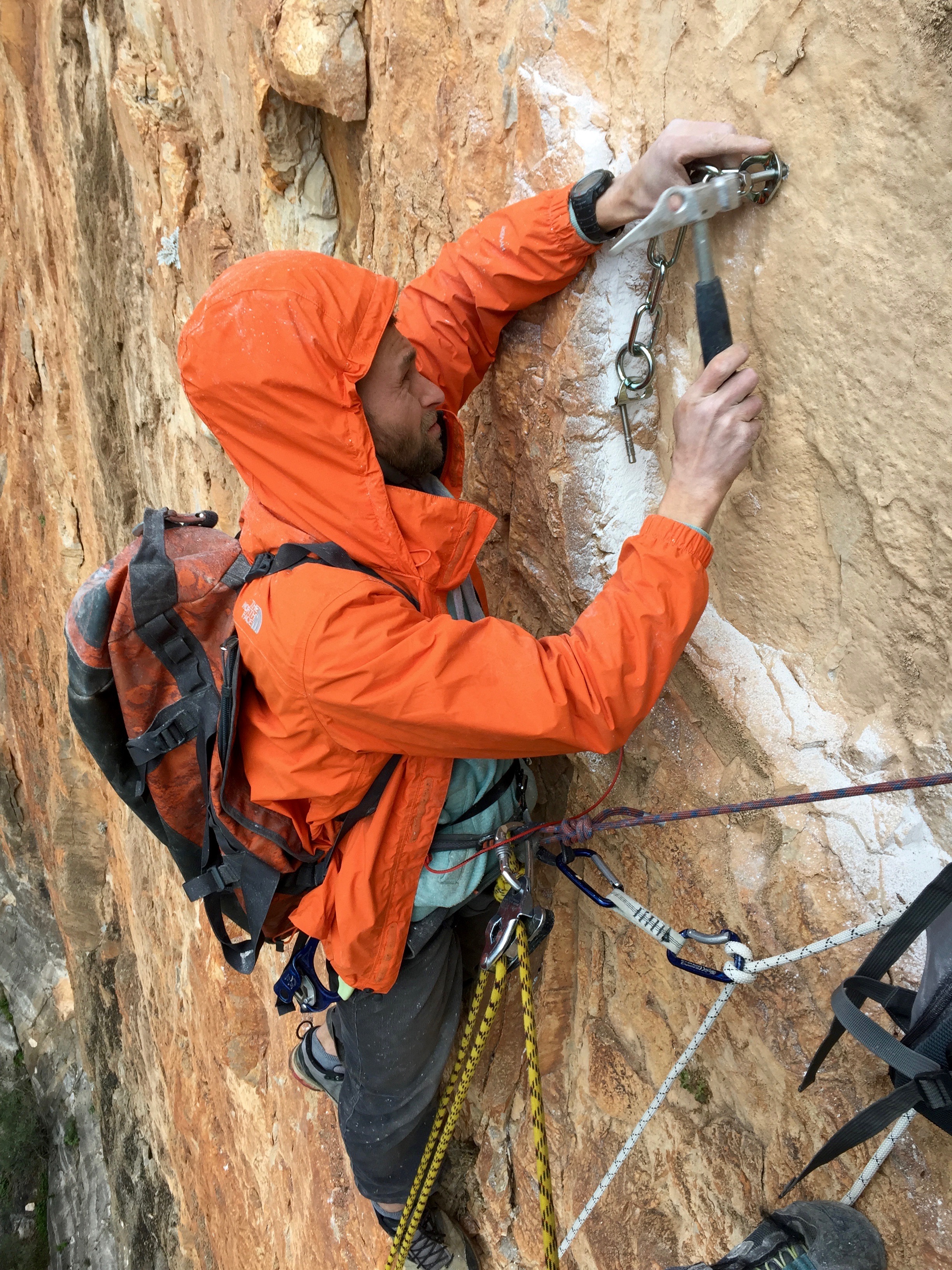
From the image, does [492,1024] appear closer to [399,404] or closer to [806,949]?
[806,949]

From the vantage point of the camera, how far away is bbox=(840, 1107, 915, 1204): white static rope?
4.59 feet

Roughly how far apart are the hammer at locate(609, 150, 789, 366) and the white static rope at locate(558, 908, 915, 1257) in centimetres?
97

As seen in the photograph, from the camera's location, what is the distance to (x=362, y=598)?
1.47 meters

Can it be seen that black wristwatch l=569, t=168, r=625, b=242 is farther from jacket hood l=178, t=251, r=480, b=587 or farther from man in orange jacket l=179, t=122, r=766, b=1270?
jacket hood l=178, t=251, r=480, b=587

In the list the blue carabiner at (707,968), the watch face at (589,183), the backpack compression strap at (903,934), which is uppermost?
the watch face at (589,183)

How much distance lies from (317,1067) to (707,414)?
6.97 feet

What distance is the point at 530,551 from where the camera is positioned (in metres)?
2.15

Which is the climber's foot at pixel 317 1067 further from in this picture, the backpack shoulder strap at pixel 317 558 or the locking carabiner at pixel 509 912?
the backpack shoulder strap at pixel 317 558

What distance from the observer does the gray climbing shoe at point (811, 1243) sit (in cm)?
148

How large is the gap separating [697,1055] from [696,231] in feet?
5.56

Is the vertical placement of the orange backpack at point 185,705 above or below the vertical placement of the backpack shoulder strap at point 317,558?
below

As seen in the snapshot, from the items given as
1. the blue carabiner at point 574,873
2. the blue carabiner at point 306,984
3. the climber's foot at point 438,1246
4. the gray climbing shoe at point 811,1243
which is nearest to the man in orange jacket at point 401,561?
the blue carabiner at point 574,873

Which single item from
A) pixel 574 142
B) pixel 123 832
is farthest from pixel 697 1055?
pixel 123 832

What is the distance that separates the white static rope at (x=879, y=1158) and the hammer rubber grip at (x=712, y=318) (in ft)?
3.98
